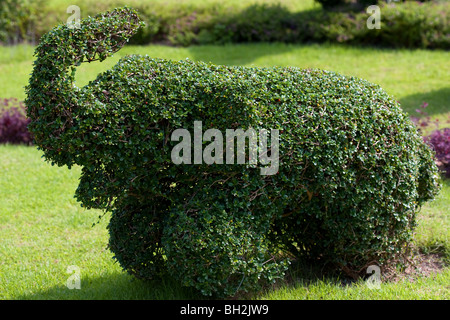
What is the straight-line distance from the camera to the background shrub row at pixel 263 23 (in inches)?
524

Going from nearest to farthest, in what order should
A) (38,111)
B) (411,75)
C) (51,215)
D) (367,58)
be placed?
(38,111) < (51,215) < (411,75) < (367,58)

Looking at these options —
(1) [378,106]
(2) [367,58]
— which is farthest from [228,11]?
(1) [378,106]

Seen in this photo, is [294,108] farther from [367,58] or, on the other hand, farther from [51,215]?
[367,58]

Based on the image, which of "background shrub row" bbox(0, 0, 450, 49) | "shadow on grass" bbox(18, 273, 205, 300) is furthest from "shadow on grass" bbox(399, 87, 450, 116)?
"shadow on grass" bbox(18, 273, 205, 300)

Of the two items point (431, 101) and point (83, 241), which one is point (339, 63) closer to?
point (431, 101)

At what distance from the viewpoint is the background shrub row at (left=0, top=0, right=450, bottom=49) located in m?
13.3

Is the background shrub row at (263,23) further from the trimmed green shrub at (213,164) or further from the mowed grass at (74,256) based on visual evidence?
the trimmed green shrub at (213,164)

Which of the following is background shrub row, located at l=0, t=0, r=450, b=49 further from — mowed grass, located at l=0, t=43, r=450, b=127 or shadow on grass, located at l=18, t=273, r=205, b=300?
shadow on grass, located at l=18, t=273, r=205, b=300

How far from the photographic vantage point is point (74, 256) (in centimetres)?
551

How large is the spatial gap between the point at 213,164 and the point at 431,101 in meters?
7.80

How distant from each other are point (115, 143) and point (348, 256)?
212 cm

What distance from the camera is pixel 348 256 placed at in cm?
446

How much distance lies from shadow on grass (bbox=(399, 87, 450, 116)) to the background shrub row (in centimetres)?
294

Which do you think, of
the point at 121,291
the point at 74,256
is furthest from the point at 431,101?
the point at 121,291
